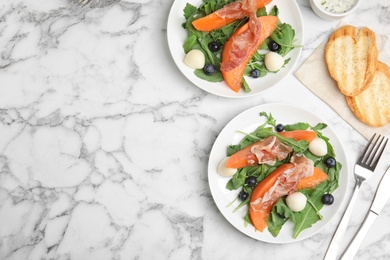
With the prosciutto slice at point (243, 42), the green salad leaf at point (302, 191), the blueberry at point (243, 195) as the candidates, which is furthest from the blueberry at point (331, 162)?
the prosciutto slice at point (243, 42)

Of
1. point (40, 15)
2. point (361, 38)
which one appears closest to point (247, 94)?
point (361, 38)

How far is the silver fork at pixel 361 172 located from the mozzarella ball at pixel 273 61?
1.12 ft

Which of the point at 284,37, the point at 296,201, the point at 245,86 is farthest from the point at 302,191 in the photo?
the point at 284,37

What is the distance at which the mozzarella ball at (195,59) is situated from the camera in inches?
59.6

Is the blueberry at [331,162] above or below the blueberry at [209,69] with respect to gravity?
below

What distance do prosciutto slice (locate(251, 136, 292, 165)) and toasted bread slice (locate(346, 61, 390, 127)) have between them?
0.82ft

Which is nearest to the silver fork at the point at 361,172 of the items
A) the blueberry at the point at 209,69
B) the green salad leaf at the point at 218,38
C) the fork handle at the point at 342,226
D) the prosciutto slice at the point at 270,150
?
the fork handle at the point at 342,226

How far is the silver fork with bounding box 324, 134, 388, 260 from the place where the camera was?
5.16ft

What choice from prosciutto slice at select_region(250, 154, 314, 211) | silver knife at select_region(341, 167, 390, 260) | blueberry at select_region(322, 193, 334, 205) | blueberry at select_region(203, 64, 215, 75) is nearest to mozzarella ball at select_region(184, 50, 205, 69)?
blueberry at select_region(203, 64, 215, 75)

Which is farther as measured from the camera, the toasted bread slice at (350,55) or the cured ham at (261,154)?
the toasted bread slice at (350,55)

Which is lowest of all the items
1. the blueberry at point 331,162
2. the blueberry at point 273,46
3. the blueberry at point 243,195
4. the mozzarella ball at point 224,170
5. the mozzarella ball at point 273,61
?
the blueberry at point 243,195

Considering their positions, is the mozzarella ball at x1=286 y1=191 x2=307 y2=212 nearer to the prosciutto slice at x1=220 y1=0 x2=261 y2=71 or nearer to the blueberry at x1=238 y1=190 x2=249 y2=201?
the blueberry at x1=238 y1=190 x2=249 y2=201

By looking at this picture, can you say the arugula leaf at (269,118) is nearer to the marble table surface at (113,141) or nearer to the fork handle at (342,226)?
the marble table surface at (113,141)

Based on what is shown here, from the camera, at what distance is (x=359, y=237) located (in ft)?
5.18
